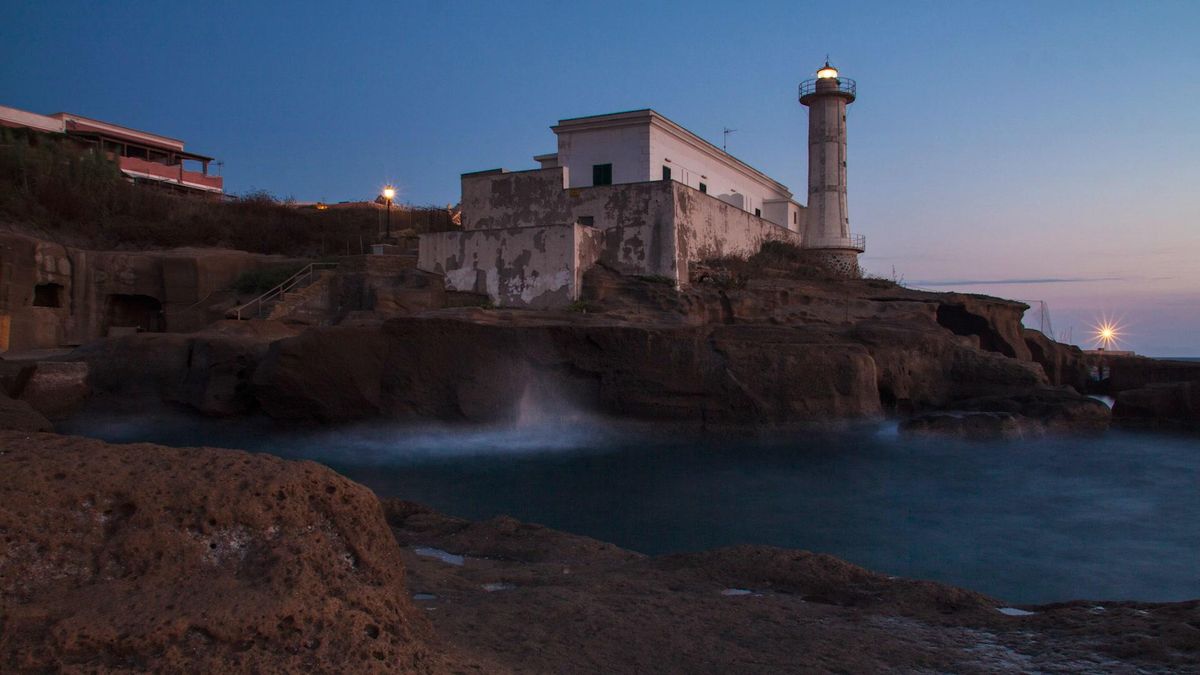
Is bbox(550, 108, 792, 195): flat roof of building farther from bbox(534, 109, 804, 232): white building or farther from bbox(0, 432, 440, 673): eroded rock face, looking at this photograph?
bbox(0, 432, 440, 673): eroded rock face

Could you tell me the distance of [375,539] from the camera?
124 inches

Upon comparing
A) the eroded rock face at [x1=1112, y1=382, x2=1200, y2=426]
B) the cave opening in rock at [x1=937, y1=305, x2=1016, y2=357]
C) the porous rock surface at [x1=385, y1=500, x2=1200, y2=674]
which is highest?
the cave opening in rock at [x1=937, y1=305, x2=1016, y2=357]

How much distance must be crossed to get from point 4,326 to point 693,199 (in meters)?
17.0

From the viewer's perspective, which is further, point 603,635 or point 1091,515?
point 1091,515

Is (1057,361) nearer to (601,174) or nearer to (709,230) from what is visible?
(709,230)

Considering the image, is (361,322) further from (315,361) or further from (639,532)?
(639,532)

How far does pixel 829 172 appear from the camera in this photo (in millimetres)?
30812

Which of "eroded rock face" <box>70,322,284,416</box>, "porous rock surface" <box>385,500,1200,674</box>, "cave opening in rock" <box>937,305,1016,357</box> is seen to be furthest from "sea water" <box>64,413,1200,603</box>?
"cave opening in rock" <box>937,305,1016,357</box>

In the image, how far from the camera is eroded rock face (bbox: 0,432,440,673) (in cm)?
241

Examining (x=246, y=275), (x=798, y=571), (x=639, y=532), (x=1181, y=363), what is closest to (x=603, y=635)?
(x=798, y=571)

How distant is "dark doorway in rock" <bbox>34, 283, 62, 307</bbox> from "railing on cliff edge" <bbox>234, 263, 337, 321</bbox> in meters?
4.79

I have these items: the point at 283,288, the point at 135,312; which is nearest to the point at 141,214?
the point at 135,312

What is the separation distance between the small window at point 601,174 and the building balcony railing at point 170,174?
74.3ft

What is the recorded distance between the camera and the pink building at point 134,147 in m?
34.7
